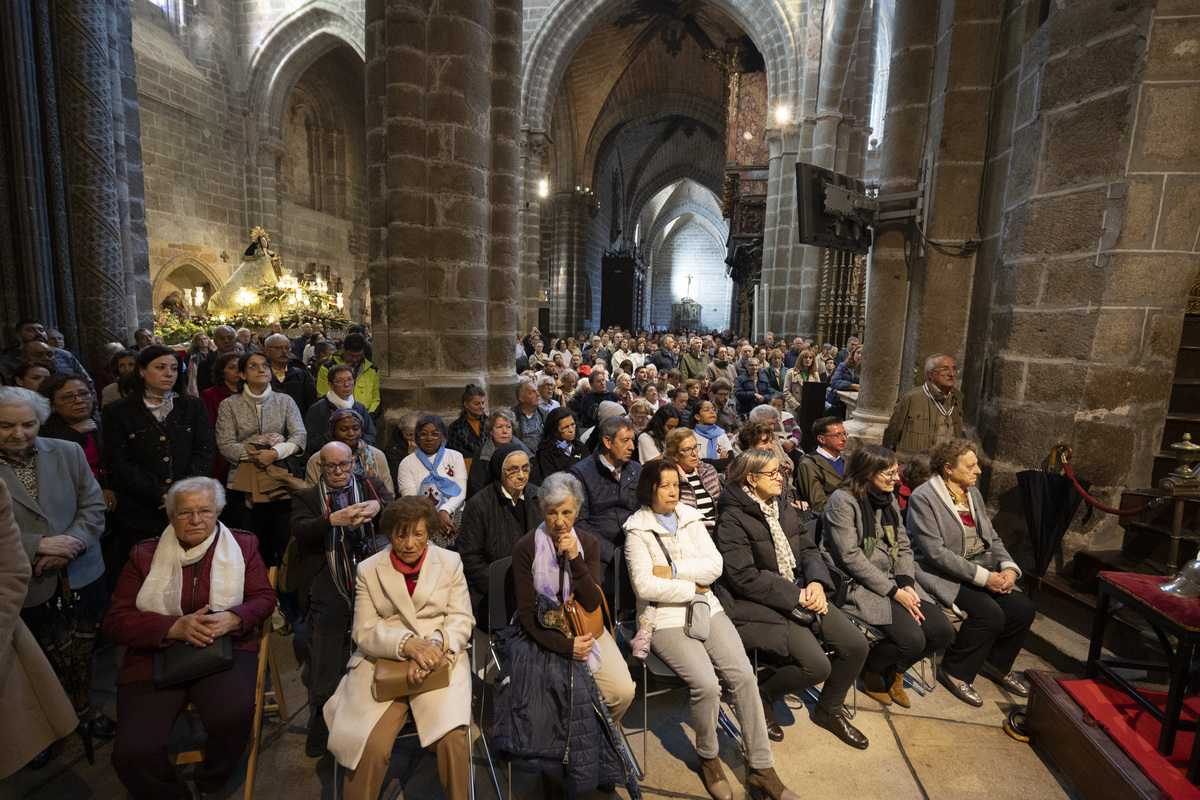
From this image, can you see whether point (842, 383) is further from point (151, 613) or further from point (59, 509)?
point (59, 509)

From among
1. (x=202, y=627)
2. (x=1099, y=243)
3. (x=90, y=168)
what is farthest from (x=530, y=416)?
(x=90, y=168)

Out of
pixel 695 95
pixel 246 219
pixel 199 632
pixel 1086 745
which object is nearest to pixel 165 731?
pixel 199 632

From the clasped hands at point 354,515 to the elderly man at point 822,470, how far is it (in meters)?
Result: 2.88

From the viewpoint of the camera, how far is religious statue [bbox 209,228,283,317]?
1245 centimetres

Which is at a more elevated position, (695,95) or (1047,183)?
(695,95)

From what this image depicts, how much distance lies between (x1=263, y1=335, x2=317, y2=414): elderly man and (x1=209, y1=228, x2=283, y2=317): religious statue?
7.79 meters

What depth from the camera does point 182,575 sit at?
2.33m

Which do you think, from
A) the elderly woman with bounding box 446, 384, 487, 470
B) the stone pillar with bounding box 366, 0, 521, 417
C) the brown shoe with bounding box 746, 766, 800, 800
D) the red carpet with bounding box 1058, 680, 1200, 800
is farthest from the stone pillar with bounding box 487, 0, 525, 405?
the red carpet with bounding box 1058, 680, 1200, 800

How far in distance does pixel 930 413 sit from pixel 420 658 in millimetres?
3886

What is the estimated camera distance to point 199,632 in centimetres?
221

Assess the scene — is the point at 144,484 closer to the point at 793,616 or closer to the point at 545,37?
the point at 793,616

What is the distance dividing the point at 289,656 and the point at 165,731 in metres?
1.40

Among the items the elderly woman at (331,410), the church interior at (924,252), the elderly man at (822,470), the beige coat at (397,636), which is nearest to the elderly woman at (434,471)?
the elderly woman at (331,410)

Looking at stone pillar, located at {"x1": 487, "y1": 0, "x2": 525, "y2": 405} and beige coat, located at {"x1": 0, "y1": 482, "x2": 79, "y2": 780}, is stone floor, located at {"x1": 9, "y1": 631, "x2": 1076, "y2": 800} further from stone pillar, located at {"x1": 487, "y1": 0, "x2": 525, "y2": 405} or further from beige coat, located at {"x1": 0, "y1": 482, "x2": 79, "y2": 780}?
stone pillar, located at {"x1": 487, "y1": 0, "x2": 525, "y2": 405}
